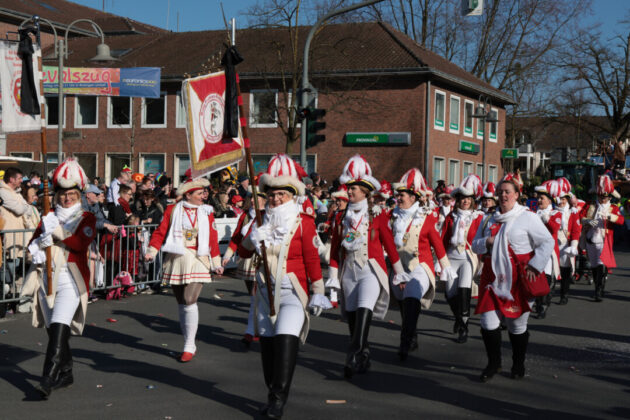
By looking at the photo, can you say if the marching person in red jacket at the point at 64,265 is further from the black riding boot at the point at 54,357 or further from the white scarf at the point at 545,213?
the white scarf at the point at 545,213

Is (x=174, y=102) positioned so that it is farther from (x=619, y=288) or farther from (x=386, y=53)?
(x=619, y=288)

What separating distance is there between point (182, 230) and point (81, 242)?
146cm

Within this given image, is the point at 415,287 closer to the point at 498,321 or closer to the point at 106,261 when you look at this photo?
the point at 498,321

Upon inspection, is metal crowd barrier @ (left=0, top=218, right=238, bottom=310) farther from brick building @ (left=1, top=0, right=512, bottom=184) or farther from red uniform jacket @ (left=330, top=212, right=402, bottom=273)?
brick building @ (left=1, top=0, right=512, bottom=184)

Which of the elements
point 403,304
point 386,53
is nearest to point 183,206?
point 403,304

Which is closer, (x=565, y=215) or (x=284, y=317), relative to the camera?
(x=284, y=317)

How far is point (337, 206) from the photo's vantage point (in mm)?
8203

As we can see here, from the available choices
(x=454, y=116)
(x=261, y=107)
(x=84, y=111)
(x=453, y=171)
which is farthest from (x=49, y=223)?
(x=84, y=111)

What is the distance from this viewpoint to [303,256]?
5.98 m

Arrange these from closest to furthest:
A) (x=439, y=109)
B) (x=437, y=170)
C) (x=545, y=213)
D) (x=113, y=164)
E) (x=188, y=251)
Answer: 1. (x=188, y=251)
2. (x=545, y=213)
3. (x=437, y=170)
4. (x=439, y=109)
5. (x=113, y=164)

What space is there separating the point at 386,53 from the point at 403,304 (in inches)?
1213

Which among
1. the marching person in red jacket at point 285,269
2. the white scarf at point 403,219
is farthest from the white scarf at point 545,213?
the marching person in red jacket at point 285,269

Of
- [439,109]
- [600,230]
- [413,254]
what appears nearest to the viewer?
[413,254]

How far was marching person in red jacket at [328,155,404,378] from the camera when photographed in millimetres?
→ 7207
